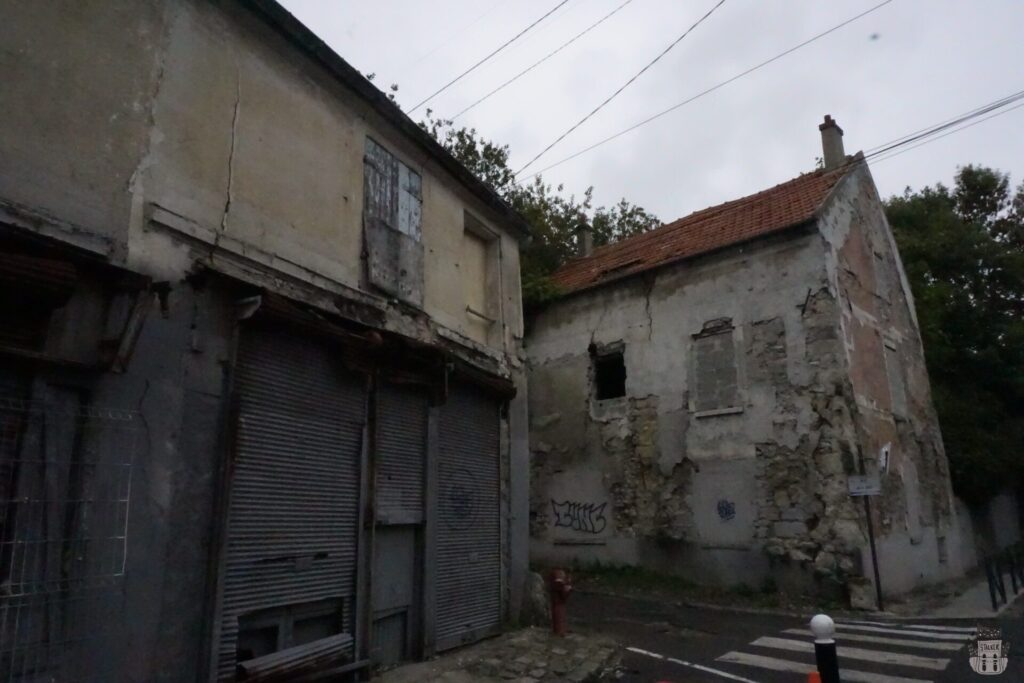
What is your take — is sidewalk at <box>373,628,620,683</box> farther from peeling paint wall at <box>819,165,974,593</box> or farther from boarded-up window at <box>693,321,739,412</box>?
peeling paint wall at <box>819,165,974,593</box>

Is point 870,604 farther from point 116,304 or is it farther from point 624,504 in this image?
point 116,304

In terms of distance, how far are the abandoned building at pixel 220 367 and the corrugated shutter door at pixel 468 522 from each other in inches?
1.9

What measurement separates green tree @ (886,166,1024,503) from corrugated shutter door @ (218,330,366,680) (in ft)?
55.7

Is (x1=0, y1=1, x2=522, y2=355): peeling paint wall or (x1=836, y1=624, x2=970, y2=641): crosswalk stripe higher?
(x1=0, y1=1, x2=522, y2=355): peeling paint wall

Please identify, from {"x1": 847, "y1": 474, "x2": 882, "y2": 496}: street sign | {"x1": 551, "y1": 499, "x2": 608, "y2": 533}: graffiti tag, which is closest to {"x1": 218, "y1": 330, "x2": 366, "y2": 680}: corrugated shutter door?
{"x1": 847, "y1": 474, "x2": 882, "y2": 496}: street sign

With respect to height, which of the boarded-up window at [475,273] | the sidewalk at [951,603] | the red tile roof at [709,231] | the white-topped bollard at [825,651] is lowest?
the sidewalk at [951,603]

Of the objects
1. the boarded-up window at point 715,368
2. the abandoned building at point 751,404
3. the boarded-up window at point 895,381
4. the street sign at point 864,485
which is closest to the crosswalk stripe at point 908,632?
the abandoned building at point 751,404

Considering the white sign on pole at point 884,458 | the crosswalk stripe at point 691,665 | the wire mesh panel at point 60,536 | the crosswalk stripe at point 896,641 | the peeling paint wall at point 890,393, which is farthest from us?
the peeling paint wall at point 890,393

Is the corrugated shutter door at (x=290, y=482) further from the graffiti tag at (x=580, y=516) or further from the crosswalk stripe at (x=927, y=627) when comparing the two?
the graffiti tag at (x=580, y=516)

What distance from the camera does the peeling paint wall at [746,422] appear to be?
12438 mm

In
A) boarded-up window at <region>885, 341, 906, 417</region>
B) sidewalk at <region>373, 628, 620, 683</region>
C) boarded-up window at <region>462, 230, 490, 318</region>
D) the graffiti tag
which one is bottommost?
sidewalk at <region>373, 628, 620, 683</region>

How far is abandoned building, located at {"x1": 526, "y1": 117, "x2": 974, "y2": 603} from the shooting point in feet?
40.9

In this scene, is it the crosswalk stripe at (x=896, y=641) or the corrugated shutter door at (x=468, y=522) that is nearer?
the crosswalk stripe at (x=896, y=641)

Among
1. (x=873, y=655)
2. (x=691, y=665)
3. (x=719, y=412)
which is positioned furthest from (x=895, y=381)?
(x=691, y=665)
